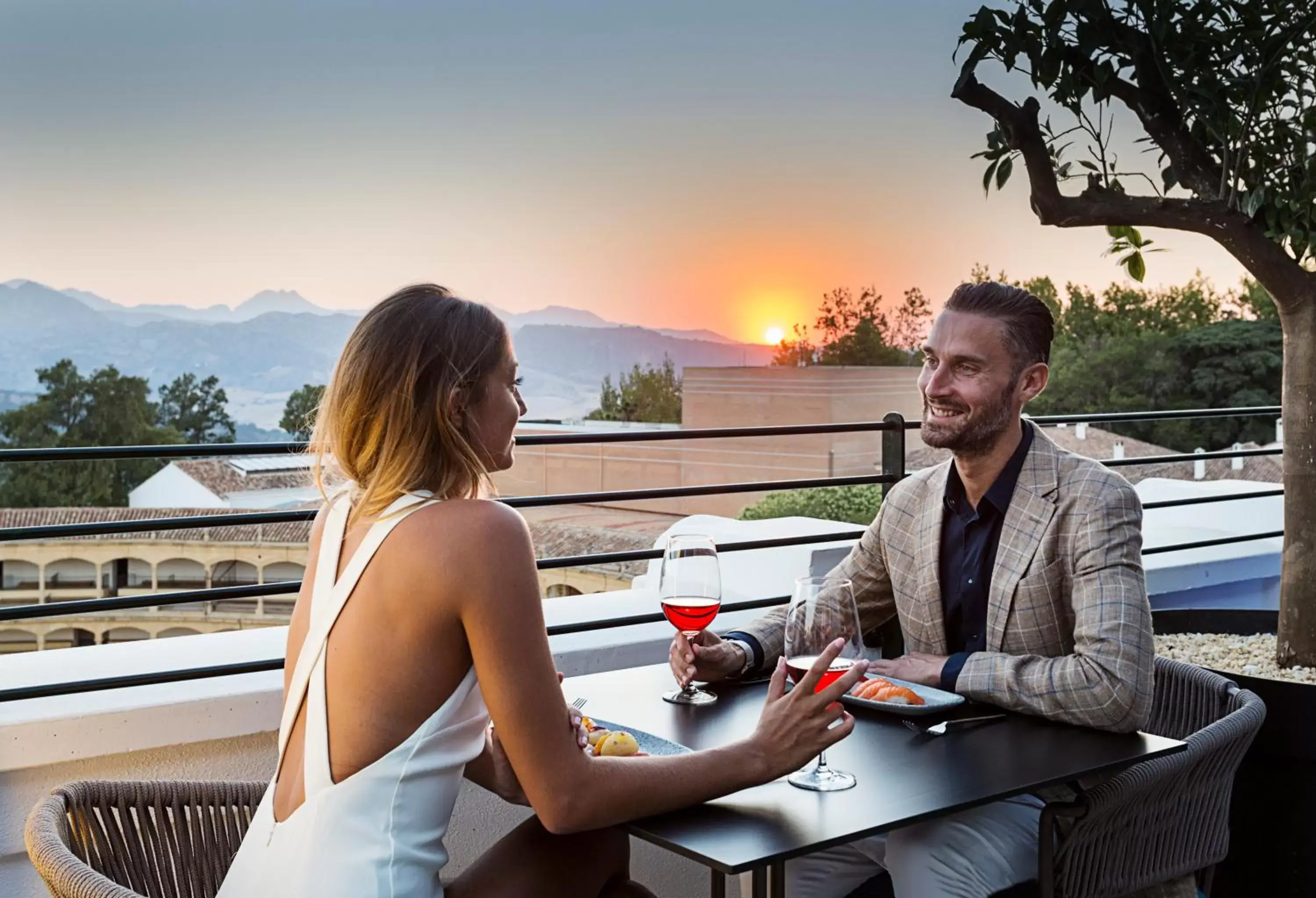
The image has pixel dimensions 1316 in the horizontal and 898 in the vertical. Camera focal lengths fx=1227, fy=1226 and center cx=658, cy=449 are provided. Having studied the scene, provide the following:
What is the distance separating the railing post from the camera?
3.43m

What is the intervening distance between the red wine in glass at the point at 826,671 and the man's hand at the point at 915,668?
36 cm

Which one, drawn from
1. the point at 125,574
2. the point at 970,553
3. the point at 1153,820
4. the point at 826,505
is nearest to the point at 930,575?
the point at 970,553

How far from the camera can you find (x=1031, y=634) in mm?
2135

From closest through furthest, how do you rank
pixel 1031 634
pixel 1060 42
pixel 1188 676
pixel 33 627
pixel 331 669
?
pixel 331 669, pixel 1031 634, pixel 1188 676, pixel 1060 42, pixel 33 627

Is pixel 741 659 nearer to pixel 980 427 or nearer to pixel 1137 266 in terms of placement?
pixel 980 427

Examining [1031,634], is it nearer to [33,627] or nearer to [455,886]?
[455,886]

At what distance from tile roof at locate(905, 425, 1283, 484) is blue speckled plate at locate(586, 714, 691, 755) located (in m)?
36.1

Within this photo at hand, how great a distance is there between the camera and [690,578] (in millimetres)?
1905

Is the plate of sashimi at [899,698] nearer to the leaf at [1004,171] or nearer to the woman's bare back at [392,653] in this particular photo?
the woman's bare back at [392,653]

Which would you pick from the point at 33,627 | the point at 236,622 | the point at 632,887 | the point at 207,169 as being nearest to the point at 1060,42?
the point at 632,887

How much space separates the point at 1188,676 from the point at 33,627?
76.0m

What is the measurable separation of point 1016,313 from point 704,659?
88cm

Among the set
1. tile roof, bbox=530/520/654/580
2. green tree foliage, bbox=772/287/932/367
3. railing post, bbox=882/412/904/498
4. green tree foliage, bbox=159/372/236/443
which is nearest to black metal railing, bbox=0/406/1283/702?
railing post, bbox=882/412/904/498

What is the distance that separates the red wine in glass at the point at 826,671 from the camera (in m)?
1.61
